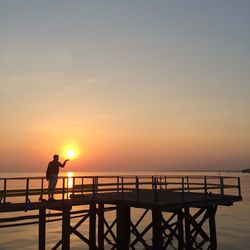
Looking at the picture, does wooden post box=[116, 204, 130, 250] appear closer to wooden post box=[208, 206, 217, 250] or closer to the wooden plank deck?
the wooden plank deck

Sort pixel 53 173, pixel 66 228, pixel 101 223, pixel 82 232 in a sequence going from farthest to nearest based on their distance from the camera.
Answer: pixel 82 232 → pixel 101 223 → pixel 53 173 → pixel 66 228

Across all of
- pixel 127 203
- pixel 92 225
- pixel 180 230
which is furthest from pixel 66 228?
pixel 180 230

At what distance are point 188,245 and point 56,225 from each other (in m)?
25.8

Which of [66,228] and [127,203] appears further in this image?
[127,203]

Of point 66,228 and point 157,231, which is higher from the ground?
point 66,228

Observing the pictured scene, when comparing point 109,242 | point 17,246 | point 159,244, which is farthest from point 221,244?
point 17,246

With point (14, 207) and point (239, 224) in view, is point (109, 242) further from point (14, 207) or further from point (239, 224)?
point (239, 224)

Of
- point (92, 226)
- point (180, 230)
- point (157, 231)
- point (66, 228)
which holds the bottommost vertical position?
point (180, 230)

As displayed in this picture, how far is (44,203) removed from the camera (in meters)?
15.9

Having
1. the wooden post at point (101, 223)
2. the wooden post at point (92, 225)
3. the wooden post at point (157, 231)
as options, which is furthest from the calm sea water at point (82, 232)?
A: the wooden post at point (157, 231)

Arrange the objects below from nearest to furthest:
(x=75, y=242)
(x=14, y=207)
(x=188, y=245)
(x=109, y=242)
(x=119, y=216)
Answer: (x=14, y=207)
(x=119, y=216)
(x=188, y=245)
(x=109, y=242)
(x=75, y=242)

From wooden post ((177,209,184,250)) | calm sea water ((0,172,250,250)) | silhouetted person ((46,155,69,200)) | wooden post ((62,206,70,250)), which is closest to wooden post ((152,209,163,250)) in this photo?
wooden post ((177,209,184,250))

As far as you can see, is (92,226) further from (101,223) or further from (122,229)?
(122,229)

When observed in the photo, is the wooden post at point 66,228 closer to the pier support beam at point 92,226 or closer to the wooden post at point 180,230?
the pier support beam at point 92,226
